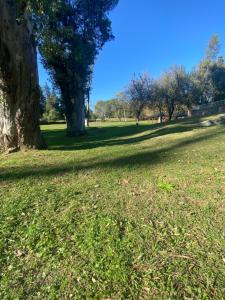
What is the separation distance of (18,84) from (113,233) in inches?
236

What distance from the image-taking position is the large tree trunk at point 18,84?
6859 millimetres

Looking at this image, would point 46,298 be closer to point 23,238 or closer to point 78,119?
point 23,238

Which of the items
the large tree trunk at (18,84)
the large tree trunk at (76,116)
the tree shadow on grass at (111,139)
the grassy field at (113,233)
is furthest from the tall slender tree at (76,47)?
the grassy field at (113,233)

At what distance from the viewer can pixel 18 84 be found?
291 inches

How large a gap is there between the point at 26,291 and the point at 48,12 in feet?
33.9

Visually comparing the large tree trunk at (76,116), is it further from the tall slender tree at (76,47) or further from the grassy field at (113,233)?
the grassy field at (113,233)

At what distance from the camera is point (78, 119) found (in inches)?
784

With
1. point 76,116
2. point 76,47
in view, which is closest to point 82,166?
point 76,47

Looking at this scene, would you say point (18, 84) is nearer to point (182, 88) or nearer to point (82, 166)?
point (82, 166)

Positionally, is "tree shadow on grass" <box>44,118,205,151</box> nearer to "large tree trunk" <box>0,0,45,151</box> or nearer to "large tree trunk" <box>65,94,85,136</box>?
"large tree trunk" <box>0,0,45,151</box>

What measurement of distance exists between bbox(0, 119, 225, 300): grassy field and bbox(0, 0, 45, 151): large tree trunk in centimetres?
241

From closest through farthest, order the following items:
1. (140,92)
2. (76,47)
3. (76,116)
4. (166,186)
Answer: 1. (166,186)
2. (76,47)
3. (76,116)
4. (140,92)

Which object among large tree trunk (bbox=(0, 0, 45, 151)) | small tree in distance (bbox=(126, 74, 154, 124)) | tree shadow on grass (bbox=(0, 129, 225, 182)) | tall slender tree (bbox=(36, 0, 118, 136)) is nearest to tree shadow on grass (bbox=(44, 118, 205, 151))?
large tree trunk (bbox=(0, 0, 45, 151))

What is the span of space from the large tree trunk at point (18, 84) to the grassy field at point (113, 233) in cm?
241
